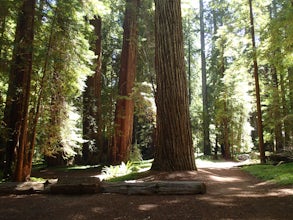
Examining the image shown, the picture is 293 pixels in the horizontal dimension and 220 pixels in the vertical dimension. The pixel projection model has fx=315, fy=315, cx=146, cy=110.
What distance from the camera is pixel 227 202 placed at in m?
5.04

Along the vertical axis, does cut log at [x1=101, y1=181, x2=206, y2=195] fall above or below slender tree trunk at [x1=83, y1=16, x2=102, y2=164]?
below

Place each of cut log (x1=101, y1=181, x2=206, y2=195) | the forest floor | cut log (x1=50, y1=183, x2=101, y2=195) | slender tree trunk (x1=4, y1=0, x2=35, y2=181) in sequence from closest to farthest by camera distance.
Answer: the forest floor, cut log (x1=101, y1=181, x2=206, y2=195), cut log (x1=50, y1=183, x2=101, y2=195), slender tree trunk (x1=4, y1=0, x2=35, y2=181)

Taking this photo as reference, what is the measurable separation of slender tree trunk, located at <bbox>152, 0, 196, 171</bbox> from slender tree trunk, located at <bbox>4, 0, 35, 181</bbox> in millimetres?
3642

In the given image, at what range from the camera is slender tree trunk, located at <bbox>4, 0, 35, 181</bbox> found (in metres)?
8.52

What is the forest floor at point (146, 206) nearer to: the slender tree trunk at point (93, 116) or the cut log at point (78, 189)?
the cut log at point (78, 189)

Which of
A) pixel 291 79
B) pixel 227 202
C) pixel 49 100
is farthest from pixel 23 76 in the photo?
pixel 291 79

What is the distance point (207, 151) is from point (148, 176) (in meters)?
20.8

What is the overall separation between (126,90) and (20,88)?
7501mm

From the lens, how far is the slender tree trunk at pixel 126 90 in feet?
53.6

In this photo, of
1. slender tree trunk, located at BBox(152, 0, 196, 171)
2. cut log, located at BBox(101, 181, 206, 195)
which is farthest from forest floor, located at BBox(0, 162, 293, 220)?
slender tree trunk, located at BBox(152, 0, 196, 171)

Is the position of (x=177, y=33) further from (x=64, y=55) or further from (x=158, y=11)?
(x=64, y=55)

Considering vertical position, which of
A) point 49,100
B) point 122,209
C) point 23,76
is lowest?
point 122,209

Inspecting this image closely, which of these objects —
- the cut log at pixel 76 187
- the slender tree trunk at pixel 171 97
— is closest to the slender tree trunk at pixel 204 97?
the slender tree trunk at pixel 171 97

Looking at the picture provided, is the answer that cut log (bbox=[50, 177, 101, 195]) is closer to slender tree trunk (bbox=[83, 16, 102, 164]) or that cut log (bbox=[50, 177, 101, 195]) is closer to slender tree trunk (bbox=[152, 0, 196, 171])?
slender tree trunk (bbox=[152, 0, 196, 171])
